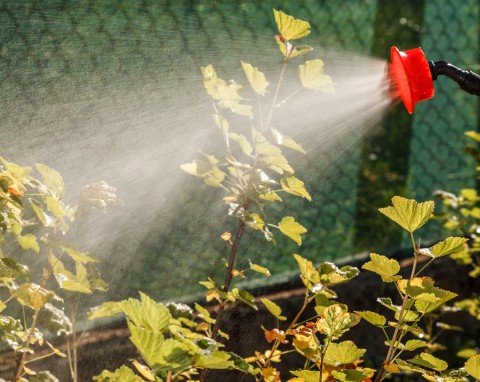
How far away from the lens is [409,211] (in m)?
1.24

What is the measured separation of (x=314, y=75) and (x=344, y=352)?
17.5 inches

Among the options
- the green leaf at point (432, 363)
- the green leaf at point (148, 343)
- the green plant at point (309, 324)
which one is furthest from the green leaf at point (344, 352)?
the green leaf at point (148, 343)

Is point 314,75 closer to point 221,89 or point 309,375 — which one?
point 221,89

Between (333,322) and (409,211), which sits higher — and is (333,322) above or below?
below

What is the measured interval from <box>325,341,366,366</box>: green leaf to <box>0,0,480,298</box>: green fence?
100 centimetres

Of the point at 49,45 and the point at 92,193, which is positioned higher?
the point at 92,193

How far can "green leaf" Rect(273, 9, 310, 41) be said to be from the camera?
53.0 inches

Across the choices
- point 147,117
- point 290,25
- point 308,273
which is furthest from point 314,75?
point 147,117

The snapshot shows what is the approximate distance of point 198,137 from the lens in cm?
244

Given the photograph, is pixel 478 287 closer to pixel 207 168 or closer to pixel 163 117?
pixel 163 117

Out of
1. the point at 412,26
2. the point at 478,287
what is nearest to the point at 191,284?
the point at 478,287

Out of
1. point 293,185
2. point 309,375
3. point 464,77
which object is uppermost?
point 464,77

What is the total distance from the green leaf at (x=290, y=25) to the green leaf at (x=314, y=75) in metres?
0.05

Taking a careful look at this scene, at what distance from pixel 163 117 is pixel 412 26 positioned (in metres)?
1.71
